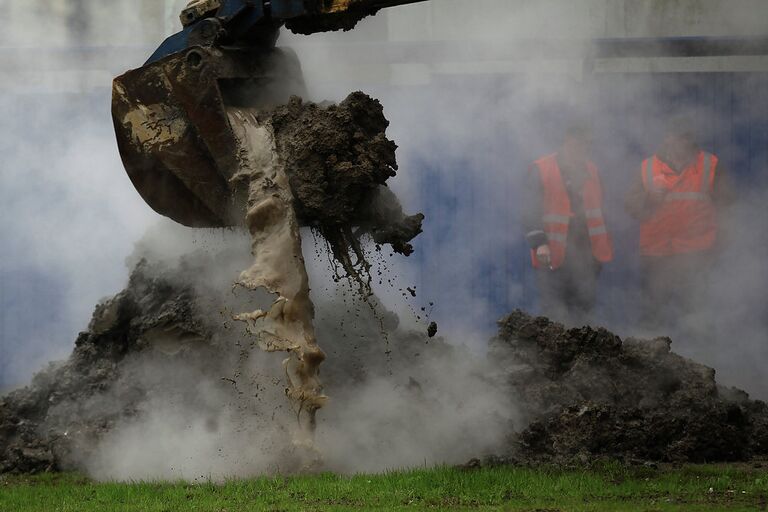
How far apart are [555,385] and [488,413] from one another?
24.0 inches

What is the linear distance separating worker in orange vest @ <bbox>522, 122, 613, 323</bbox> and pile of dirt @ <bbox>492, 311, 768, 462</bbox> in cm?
174

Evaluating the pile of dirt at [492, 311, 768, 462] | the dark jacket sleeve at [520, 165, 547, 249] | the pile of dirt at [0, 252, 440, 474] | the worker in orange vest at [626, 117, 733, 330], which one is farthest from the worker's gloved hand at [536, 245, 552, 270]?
the pile of dirt at [0, 252, 440, 474]

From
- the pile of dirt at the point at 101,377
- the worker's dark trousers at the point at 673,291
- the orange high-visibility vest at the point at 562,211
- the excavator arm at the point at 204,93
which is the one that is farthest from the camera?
the orange high-visibility vest at the point at 562,211

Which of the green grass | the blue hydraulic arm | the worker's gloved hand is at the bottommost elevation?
the green grass

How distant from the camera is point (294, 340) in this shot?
7.66m

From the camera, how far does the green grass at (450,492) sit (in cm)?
667

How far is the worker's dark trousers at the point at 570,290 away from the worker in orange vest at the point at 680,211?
0.56 meters

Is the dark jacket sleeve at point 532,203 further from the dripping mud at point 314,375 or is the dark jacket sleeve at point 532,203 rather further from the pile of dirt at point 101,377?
the pile of dirt at point 101,377

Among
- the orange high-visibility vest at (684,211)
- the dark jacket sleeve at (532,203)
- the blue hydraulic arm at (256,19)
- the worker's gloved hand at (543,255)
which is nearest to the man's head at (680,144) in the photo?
the orange high-visibility vest at (684,211)

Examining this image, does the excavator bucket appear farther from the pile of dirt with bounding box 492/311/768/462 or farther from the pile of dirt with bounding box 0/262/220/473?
the pile of dirt with bounding box 492/311/768/462

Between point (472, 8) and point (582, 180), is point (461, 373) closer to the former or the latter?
point (582, 180)

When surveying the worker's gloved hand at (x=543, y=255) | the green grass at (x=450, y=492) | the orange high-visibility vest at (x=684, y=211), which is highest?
the orange high-visibility vest at (x=684, y=211)

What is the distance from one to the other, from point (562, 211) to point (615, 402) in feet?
10.6

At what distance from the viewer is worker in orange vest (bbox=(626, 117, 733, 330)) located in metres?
11.5
